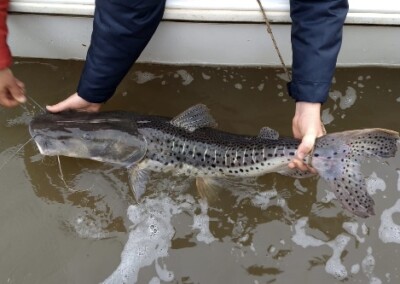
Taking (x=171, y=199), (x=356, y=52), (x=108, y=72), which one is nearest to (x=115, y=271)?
(x=171, y=199)

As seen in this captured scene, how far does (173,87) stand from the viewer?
10.7ft

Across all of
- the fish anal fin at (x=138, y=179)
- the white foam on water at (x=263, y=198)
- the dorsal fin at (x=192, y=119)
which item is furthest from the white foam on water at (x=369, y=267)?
the fish anal fin at (x=138, y=179)

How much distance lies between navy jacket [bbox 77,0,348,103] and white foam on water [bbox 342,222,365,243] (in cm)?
74

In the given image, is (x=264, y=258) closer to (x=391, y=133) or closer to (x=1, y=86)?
(x=391, y=133)

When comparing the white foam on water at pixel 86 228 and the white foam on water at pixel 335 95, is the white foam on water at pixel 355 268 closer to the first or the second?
the white foam on water at pixel 335 95

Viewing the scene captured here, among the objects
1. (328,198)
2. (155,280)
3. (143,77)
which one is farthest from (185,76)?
(155,280)

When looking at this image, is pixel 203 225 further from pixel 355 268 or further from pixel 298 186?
pixel 355 268

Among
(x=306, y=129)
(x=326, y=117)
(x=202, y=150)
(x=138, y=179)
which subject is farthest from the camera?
(x=326, y=117)

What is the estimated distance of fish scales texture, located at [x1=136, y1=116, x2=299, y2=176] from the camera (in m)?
2.56

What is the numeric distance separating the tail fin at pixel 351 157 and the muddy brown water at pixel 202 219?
0.51m

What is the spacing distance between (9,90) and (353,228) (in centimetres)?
198

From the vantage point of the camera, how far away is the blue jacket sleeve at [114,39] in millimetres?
2512

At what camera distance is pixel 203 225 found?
9.29 feet

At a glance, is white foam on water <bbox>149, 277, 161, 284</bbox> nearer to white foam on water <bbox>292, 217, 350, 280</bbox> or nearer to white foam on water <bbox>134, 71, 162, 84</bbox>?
white foam on water <bbox>292, 217, 350, 280</bbox>
